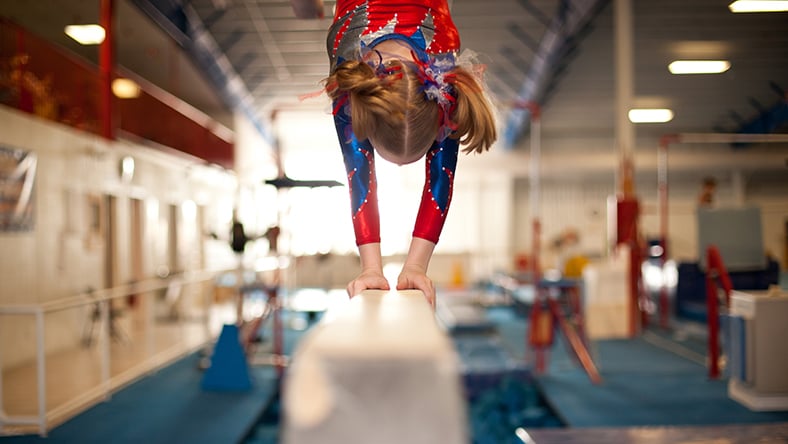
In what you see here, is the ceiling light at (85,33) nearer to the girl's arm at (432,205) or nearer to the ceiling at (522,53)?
the ceiling at (522,53)

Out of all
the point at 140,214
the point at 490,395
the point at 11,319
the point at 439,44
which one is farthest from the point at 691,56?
the point at 140,214

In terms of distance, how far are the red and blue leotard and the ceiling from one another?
17 cm

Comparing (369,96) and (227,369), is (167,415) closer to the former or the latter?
(227,369)

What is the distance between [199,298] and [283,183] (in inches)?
323

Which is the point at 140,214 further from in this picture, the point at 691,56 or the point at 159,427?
the point at 691,56

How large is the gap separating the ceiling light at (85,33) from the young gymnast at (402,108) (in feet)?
26.3

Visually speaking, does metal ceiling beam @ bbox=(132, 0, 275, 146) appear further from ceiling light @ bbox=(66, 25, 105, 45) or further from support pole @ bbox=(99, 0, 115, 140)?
ceiling light @ bbox=(66, 25, 105, 45)

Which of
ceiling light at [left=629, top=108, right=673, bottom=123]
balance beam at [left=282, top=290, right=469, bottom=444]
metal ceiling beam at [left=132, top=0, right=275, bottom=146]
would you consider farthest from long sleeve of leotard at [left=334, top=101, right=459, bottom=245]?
ceiling light at [left=629, top=108, right=673, bottom=123]

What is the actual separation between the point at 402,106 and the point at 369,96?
0.06 meters

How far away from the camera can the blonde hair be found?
3.80 ft

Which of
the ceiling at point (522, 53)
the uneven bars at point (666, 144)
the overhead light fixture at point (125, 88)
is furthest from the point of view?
the overhead light fixture at point (125, 88)

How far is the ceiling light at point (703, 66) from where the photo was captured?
18.1 feet

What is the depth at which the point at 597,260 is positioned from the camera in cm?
1655

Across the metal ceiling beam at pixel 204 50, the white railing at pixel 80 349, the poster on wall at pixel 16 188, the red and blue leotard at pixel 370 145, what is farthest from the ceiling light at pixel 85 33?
the red and blue leotard at pixel 370 145
